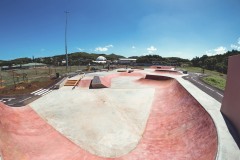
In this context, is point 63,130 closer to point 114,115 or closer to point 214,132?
point 114,115

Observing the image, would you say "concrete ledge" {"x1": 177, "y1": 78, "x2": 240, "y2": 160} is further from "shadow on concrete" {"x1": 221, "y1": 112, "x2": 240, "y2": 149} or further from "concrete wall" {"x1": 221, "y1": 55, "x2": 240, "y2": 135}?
"concrete wall" {"x1": 221, "y1": 55, "x2": 240, "y2": 135}

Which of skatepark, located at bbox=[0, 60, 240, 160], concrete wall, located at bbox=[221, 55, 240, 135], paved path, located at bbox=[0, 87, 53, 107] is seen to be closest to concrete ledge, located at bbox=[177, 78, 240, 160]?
skatepark, located at bbox=[0, 60, 240, 160]

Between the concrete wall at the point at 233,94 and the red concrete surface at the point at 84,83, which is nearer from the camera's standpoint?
the concrete wall at the point at 233,94

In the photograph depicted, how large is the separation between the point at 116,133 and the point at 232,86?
7575mm

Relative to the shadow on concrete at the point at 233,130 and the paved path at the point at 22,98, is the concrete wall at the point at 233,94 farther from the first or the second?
the paved path at the point at 22,98

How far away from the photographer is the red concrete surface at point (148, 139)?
9086 mm

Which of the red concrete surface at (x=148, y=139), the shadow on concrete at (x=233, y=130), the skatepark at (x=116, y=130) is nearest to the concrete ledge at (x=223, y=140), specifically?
the skatepark at (x=116, y=130)

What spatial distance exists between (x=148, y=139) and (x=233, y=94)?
558 centimetres

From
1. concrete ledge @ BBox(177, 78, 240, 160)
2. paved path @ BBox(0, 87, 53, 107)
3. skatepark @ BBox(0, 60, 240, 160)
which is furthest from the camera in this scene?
paved path @ BBox(0, 87, 53, 107)

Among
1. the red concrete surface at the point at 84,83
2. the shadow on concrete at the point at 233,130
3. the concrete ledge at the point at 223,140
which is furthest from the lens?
the red concrete surface at the point at 84,83

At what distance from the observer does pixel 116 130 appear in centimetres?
1280

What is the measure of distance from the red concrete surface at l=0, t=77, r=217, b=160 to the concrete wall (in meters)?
1.10

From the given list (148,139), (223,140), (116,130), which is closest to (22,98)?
(116,130)

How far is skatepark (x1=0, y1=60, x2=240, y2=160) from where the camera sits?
30.4 feet
